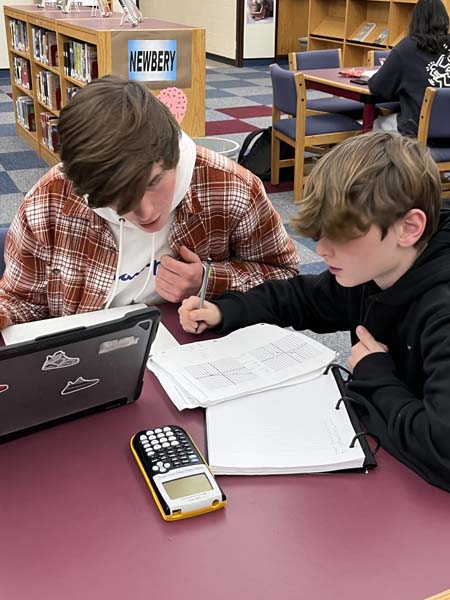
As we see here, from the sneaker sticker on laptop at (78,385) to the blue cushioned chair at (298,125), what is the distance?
3.12m

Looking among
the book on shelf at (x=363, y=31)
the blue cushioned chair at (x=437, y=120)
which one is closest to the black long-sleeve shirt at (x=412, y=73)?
the blue cushioned chair at (x=437, y=120)

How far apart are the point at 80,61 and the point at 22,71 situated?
1.89 metres

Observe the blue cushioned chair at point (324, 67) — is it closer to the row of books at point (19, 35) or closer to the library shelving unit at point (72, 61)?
the library shelving unit at point (72, 61)

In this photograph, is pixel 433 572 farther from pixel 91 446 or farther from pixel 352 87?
pixel 352 87

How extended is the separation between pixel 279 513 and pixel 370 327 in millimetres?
464

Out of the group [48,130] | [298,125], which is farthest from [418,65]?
[48,130]

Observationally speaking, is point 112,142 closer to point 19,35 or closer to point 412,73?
point 412,73

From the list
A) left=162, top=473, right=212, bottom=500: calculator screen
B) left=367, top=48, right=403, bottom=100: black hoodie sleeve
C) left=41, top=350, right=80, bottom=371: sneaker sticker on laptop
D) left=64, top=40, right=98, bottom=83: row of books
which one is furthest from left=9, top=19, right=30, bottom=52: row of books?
left=162, top=473, right=212, bottom=500: calculator screen

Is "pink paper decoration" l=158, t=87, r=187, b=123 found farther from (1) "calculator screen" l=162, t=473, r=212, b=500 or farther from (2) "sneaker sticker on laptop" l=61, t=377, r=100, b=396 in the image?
(1) "calculator screen" l=162, t=473, r=212, b=500

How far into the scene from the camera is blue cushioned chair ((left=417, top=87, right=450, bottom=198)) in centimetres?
348

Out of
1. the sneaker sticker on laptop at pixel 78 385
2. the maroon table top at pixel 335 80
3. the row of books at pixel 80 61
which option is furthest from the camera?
the maroon table top at pixel 335 80

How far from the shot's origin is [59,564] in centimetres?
76

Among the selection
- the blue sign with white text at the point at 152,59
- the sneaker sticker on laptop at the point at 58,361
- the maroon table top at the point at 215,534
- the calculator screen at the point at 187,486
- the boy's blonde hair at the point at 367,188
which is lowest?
the maroon table top at the point at 215,534

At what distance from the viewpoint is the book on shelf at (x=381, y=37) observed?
292 inches
